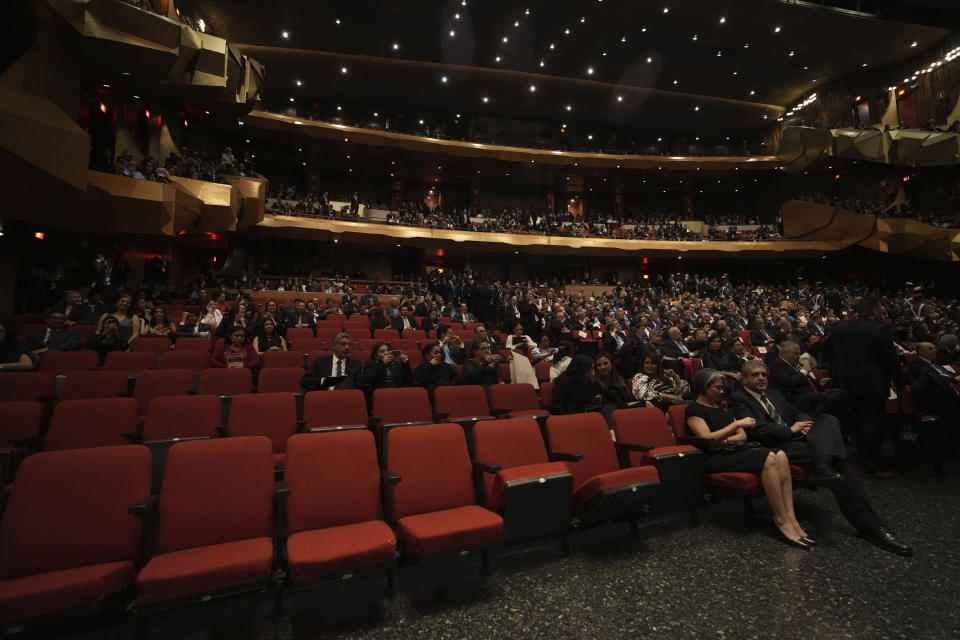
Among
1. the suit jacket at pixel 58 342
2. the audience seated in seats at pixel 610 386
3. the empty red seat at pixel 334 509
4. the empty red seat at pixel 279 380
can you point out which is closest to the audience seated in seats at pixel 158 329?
the suit jacket at pixel 58 342

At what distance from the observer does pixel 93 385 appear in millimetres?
3305

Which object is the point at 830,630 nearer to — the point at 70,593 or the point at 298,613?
the point at 298,613

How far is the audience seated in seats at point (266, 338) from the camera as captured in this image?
489cm

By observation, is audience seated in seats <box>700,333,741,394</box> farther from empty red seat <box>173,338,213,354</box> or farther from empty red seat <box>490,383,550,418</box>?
empty red seat <box>173,338,213,354</box>

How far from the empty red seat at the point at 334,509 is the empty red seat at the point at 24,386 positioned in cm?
251

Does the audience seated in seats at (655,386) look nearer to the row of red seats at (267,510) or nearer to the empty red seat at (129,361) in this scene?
the row of red seats at (267,510)

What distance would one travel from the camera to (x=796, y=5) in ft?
43.6

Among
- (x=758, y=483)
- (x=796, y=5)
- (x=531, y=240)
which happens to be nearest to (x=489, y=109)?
(x=531, y=240)

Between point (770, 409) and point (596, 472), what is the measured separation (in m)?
1.31

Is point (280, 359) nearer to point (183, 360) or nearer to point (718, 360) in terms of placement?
point (183, 360)

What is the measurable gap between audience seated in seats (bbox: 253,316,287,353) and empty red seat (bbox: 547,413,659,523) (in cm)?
349

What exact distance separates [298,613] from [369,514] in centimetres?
45

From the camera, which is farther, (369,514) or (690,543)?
(690,543)

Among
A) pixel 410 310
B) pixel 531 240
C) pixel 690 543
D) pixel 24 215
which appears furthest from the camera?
pixel 531 240
